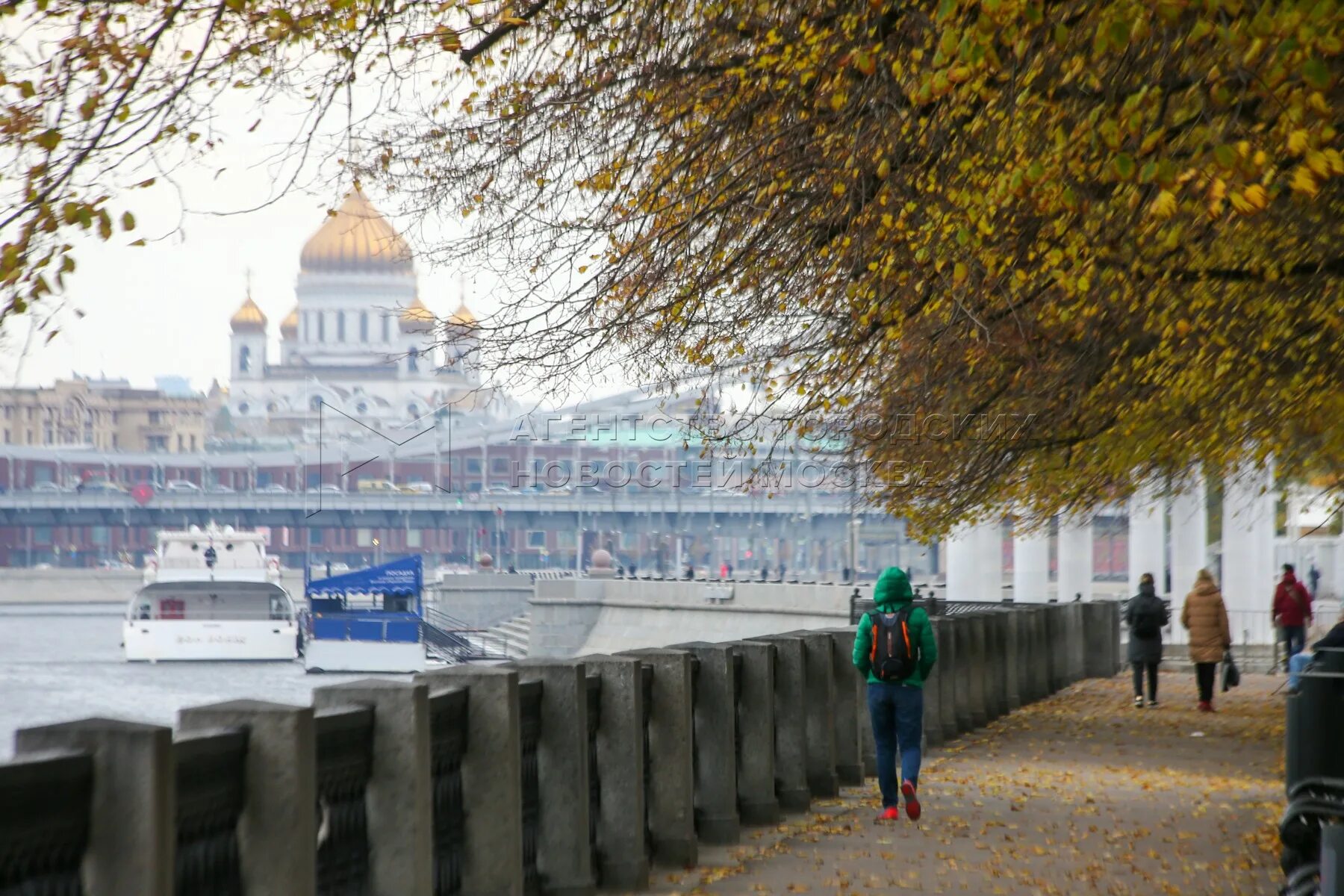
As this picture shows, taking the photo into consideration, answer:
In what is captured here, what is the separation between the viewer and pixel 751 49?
12.1m

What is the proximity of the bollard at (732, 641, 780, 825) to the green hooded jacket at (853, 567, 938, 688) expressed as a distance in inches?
27.0

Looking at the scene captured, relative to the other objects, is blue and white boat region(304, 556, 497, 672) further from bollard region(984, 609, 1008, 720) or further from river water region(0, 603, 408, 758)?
bollard region(984, 609, 1008, 720)

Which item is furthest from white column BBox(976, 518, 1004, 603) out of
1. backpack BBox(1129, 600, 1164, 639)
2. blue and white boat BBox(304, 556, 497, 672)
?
blue and white boat BBox(304, 556, 497, 672)

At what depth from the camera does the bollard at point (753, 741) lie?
10.9 meters

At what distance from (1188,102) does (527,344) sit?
5.15 metres

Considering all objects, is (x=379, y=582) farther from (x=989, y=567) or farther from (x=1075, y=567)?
(x=989, y=567)

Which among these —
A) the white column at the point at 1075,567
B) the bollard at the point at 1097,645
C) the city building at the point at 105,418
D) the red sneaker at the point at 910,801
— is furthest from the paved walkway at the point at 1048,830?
the city building at the point at 105,418

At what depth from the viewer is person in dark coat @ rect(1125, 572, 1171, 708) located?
20859 mm

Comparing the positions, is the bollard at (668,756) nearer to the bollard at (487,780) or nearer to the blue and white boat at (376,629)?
the bollard at (487,780)

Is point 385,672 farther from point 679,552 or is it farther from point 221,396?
point 221,396

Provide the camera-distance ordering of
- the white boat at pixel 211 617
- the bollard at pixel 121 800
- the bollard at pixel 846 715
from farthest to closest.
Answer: the white boat at pixel 211 617, the bollard at pixel 846 715, the bollard at pixel 121 800

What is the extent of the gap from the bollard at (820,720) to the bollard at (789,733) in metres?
0.48

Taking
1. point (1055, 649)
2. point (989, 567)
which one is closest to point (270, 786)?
point (1055, 649)

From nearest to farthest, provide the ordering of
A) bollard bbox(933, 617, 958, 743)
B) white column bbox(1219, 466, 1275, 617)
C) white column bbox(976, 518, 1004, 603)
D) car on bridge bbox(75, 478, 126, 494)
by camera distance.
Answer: bollard bbox(933, 617, 958, 743) < white column bbox(1219, 466, 1275, 617) < white column bbox(976, 518, 1004, 603) < car on bridge bbox(75, 478, 126, 494)
